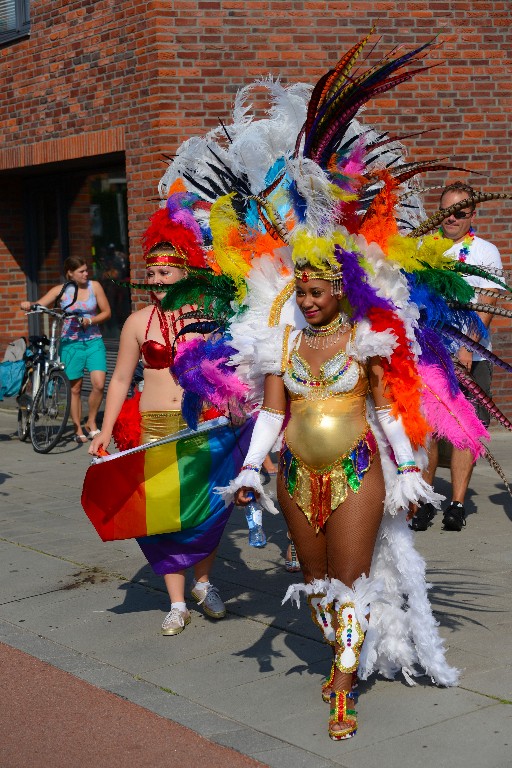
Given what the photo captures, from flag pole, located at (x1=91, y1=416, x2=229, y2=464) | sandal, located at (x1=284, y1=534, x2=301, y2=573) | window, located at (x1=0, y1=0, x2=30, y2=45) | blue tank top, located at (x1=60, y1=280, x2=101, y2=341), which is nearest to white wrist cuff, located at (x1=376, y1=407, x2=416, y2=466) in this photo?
flag pole, located at (x1=91, y1=416, x2=229, y2=464)

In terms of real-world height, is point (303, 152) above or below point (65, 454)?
above

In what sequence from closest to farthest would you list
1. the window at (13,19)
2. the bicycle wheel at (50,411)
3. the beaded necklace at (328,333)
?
the beaded necklace at (328,333)
the bicycle wheel at (50,411)
the window at (13,19)

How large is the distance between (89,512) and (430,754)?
7.36 ft

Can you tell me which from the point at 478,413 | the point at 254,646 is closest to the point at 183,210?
the point at 254,646

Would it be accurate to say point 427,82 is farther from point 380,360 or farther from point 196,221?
point 380,360

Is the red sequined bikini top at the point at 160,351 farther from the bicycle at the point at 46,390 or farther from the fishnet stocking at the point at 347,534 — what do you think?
the bicycle at the point at 46,390

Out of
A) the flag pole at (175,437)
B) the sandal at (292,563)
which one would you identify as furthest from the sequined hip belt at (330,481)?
the sandal at (292,563)

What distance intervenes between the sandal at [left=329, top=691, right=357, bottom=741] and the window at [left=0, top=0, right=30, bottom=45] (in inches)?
409

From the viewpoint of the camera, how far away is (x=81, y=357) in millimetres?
11734

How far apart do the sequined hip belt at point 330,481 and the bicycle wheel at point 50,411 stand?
6887 millimetres

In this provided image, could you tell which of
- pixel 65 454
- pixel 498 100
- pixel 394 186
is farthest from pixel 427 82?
pixel 394 186

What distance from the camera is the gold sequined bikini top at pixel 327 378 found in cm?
466

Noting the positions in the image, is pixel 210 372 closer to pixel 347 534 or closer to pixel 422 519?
pixel 347 534

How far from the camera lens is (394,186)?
473 cm
